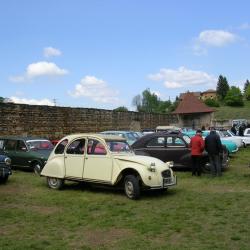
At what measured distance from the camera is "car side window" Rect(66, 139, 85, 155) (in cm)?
1236

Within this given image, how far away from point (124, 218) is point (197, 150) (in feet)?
23.8

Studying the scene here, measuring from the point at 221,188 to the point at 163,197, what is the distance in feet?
7.66

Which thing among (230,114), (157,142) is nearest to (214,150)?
(157,142)

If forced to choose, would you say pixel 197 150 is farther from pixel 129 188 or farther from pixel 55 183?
pixel 55 183

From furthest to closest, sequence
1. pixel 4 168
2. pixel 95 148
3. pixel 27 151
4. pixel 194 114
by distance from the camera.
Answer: pixel 194 114, pixel 27 151, pixel 4 168, pixel 95 148

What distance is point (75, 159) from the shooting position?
40.4 ft

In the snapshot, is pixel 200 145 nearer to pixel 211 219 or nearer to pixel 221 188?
pixel 221 188

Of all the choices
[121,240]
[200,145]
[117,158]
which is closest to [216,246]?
[121,240]

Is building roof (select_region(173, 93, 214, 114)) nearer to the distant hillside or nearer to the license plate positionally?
the distant hillside

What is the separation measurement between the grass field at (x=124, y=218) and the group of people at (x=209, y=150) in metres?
1.63

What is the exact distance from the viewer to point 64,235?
7.75 meters

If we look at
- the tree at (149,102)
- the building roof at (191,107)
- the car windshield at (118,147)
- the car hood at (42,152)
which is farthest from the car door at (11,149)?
the tree at (149,102)

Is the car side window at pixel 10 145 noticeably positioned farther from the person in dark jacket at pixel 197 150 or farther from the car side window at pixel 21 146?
the person in dark jacket at pixel 197 150

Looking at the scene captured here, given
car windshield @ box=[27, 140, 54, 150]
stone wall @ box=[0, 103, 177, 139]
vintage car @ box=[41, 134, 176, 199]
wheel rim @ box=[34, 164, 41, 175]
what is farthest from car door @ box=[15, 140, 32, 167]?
stone wall @ box=[0, 103, 177, 139]
